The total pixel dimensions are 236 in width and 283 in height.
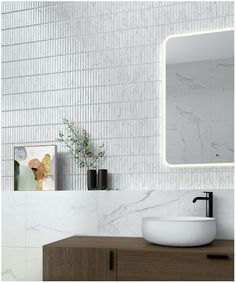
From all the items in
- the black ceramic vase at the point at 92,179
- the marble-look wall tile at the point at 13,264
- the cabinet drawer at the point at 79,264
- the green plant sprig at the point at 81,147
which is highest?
the green plant sprig at the point at 81,147

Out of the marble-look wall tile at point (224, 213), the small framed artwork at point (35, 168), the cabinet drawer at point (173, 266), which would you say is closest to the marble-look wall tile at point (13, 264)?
the small framed artwork at point (35, 168)

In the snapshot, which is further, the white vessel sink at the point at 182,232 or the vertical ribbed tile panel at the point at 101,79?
the vertical ribbed tile panel at the point at 101,79

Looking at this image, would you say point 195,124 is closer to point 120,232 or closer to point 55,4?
point 120,232

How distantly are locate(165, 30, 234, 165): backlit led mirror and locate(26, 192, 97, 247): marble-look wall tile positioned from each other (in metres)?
0.58

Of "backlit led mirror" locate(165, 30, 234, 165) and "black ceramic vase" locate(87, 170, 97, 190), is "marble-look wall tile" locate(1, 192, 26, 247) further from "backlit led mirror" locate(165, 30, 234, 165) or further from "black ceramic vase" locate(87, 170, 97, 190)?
"backlit led mirror" locate(165, 30, 234, 165)

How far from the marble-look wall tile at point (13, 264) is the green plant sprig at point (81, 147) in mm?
713

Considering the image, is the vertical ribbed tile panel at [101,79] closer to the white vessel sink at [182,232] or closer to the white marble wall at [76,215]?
the white marble wall at [76,215]

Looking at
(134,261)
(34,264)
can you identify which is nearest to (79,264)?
(134,261)

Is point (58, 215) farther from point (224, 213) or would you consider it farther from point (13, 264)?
point (224, 213)

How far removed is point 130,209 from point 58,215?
1.57 ft

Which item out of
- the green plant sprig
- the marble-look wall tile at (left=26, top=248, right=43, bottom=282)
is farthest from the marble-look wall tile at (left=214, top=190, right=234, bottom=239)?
the marble-look wall tile at (left=26, top=248, right=43, bottom=282)

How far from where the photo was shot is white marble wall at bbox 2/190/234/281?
2.31 m

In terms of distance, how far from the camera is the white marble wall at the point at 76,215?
231cm

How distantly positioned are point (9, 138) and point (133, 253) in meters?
1.31
